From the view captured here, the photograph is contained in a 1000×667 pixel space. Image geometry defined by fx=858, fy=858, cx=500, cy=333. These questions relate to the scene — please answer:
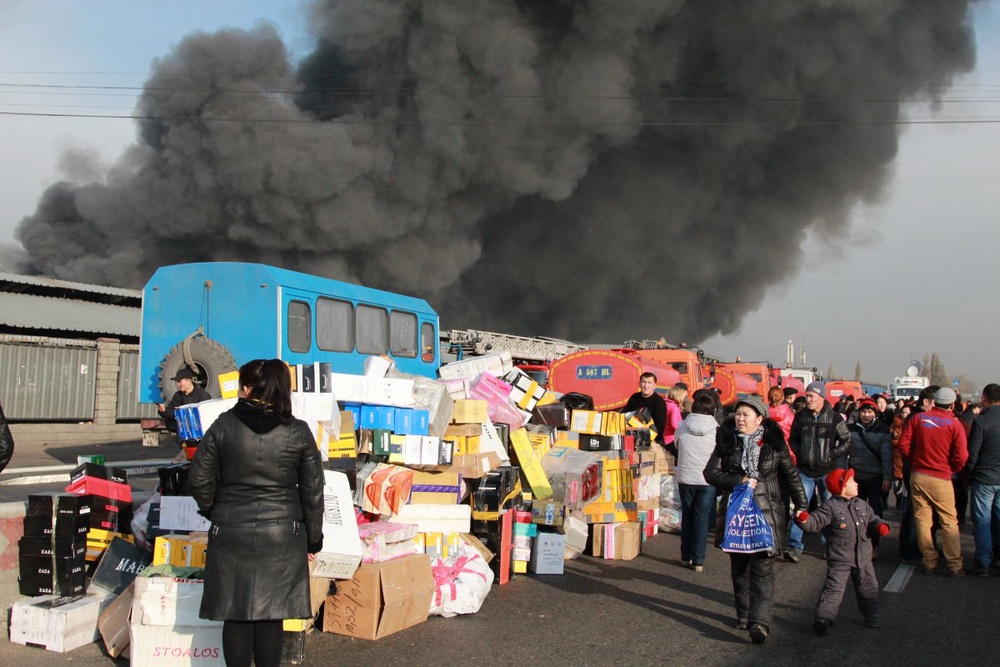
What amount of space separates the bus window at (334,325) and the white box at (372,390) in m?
6.31

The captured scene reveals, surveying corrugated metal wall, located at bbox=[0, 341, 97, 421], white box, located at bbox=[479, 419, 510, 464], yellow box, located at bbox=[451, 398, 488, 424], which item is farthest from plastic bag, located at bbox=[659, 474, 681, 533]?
corrugated metal wall, located at bbox=[0, 341, 97, 421]

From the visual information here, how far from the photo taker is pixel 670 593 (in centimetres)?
602

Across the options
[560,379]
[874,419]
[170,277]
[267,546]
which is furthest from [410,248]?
[267,546]

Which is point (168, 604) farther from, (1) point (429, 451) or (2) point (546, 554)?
(2) point (546, 554)

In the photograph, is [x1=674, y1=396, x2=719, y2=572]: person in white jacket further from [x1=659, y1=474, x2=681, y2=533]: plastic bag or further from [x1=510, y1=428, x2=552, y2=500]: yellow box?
[x1=659, y1=474, x2=681, y2=533]: plastic bag

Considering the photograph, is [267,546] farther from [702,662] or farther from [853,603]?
[853,603]

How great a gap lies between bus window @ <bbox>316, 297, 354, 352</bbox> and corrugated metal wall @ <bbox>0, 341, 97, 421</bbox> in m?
7.05

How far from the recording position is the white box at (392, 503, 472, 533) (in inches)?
221

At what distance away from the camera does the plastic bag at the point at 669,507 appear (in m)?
8.78

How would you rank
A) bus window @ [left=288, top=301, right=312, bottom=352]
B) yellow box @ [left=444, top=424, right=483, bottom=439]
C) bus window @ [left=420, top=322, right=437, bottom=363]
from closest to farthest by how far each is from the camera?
yellow box @ [left=444, top=424, right=483, bottom=439] → bus window @ [left=288, top=301, right=312, bottom=352] → bus window @ [left=420, top=322, right=437, bottom=363]

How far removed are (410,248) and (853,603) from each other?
82.6 ft

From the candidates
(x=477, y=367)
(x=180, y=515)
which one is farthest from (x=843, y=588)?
(x=477, y=367)

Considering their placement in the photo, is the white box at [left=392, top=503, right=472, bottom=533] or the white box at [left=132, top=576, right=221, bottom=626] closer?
the white box at [left=132, top=576, right=221, bottom=626]

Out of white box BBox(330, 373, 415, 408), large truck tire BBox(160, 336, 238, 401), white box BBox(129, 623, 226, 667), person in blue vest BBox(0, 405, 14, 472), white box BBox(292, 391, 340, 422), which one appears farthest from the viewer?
large truck tire BBox(160, 336, 238, 401)
